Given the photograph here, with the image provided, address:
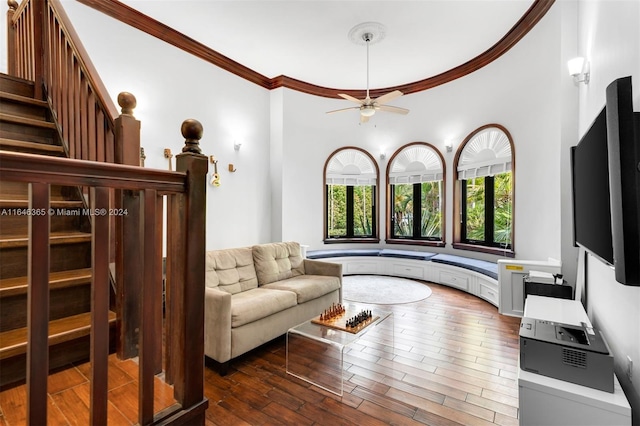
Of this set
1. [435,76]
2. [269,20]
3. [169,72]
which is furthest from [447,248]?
[169,72]

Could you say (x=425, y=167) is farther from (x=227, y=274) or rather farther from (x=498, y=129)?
(x=227, y=274)

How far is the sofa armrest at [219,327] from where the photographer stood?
2.65m

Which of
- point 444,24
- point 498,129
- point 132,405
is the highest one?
point 444,24

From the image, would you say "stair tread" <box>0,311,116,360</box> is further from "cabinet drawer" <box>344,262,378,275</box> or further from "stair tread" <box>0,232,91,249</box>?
"cabinet drawer" <box>344,262,378,275</box>

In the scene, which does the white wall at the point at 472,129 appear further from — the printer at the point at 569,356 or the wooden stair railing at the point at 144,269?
the wooden stair railing at the point at 144,269

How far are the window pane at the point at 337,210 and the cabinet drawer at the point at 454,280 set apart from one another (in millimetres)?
2219

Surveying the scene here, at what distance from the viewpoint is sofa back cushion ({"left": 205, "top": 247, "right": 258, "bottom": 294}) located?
3.30m

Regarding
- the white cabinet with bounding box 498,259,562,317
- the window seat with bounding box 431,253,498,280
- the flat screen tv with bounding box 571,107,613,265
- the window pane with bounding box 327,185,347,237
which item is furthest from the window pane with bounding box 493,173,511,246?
the window pane with bounding box 327,185,347,237

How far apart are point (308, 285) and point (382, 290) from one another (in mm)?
1950

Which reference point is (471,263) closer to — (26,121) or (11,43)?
(26,121)

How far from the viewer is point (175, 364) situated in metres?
1.21

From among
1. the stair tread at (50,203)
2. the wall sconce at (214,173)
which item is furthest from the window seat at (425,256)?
the stair tread at (50,203)

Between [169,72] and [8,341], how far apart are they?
399 centimetres

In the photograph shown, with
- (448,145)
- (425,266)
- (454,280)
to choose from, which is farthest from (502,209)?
(425,266)
